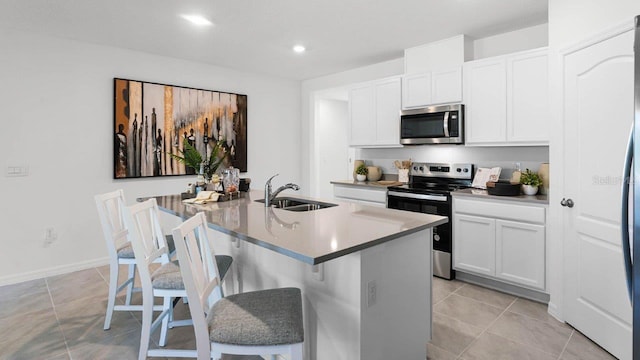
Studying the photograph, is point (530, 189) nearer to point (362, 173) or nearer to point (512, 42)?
point (512, 42)

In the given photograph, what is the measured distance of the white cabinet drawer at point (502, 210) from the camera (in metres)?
2.88

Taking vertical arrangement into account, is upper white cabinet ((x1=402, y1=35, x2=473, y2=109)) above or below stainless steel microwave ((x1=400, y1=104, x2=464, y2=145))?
above

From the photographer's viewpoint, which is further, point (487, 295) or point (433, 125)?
point (433, 125)

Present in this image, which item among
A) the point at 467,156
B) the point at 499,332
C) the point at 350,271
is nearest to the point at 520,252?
Answer: the point at 499,332

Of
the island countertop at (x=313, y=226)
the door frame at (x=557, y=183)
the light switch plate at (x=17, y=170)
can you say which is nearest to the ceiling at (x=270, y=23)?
the door frame at (x=557, y=183)

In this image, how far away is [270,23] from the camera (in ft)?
11.0

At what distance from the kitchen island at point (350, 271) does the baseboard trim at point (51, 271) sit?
2.49m

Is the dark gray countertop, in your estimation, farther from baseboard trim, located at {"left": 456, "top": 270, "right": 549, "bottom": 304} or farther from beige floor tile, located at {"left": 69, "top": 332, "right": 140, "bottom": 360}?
beige floor tile, located at {"left": 69, "top": 332, "right": 140, "bottom": 360}

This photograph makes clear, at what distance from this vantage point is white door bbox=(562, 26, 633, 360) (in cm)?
207

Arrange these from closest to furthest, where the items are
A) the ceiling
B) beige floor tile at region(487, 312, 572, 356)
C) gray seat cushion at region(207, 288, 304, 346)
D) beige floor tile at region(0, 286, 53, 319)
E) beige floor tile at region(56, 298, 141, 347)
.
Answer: gray seat cushion at region(207, 288, 304, 346) < beige floor tile at region(487, 312, 572, 356) < beige floor tile at region(56, 298, 141, 347) < beige floor tile at region(0, 286, 53, 319) < the ceiling

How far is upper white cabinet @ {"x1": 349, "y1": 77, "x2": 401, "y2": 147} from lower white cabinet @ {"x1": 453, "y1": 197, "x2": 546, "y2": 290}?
4.25ft

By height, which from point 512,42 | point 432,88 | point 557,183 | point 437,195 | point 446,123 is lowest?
point 437,195

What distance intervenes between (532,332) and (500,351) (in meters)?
0.41

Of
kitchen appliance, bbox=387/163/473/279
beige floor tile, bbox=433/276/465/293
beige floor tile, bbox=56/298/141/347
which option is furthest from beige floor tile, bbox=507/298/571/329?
beige floor tile, bbox=56/298/141/347
